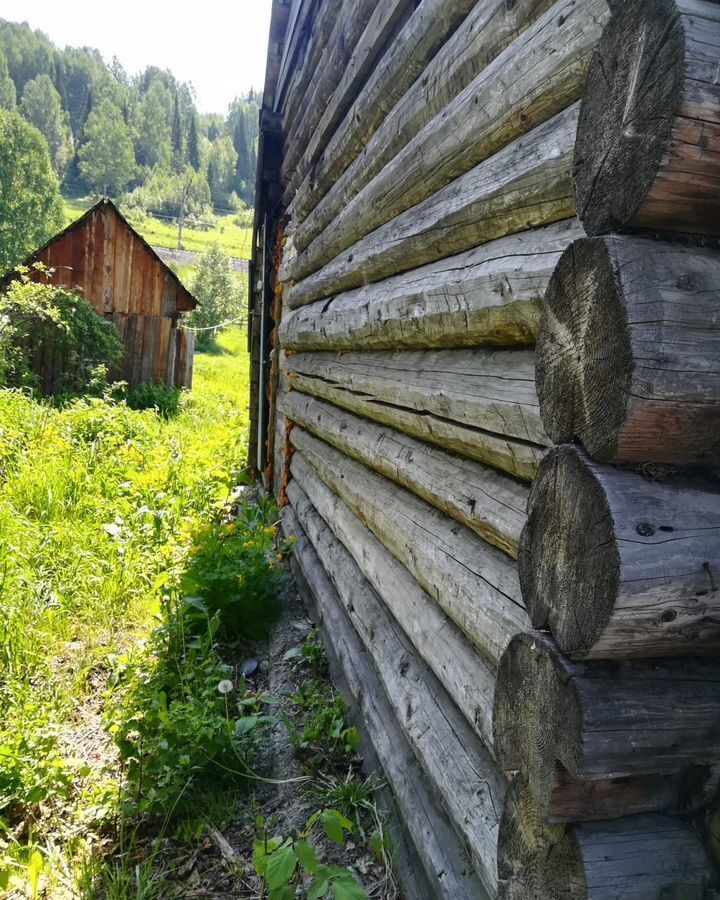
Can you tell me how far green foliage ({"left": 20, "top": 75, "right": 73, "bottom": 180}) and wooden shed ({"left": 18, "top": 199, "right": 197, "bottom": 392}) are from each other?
73.8 metres

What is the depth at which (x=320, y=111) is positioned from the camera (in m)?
4.14

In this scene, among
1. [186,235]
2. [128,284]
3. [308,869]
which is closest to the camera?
[308,869]

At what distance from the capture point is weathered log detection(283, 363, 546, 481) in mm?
1416

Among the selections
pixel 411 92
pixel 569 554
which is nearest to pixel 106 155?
pixel 411 92

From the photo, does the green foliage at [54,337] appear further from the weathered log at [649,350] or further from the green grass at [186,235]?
the green grass at [186,235]

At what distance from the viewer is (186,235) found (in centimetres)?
6881

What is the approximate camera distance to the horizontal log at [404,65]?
1.95 metres

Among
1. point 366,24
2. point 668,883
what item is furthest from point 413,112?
point 668,883

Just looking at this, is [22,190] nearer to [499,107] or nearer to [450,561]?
[499,107]

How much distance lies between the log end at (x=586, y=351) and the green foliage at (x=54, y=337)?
34.1 feet

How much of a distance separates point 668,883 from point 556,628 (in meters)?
0.45

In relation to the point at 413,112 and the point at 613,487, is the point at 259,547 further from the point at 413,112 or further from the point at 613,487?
the point at 613,487

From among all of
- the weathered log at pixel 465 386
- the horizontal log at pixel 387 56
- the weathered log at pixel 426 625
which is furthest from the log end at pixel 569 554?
the horizontal log at pixel 387 56

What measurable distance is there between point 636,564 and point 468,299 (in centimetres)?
99
